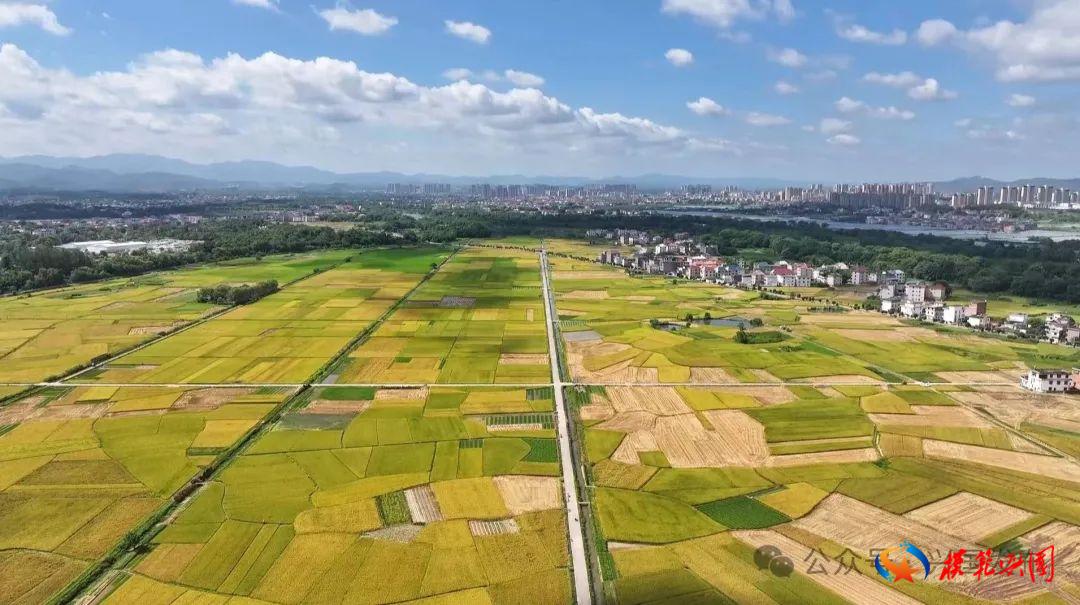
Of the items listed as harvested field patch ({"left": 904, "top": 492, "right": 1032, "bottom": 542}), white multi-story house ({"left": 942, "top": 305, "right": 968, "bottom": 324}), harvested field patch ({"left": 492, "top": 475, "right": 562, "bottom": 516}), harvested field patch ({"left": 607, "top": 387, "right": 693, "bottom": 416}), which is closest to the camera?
harvested field patch ({"left": 904, "top": 492, "right": 1032, "bottom": 542})

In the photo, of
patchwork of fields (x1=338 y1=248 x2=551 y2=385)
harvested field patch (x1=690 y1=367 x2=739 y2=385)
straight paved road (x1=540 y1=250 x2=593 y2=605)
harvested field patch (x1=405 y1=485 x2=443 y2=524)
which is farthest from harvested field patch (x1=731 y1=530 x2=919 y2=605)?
patchwork of fields (x1=338 y1=248 x2=551 y2=385)

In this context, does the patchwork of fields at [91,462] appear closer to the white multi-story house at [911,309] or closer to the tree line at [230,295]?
the tree line at [230,295]

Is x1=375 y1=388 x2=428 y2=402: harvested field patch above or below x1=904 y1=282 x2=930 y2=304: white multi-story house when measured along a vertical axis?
below

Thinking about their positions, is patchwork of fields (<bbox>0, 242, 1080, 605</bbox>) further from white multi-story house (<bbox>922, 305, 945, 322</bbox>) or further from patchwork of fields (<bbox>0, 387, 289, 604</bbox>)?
white multi-story house (<bbox>922, 305, 945, 322</bbox>)

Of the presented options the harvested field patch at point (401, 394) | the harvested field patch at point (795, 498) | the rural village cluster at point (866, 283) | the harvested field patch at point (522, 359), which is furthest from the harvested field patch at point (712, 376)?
the rural village cluster at point (866, 283)

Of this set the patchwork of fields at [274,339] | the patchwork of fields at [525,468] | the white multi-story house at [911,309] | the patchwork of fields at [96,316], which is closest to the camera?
the patchwork of fields at [525,468]
